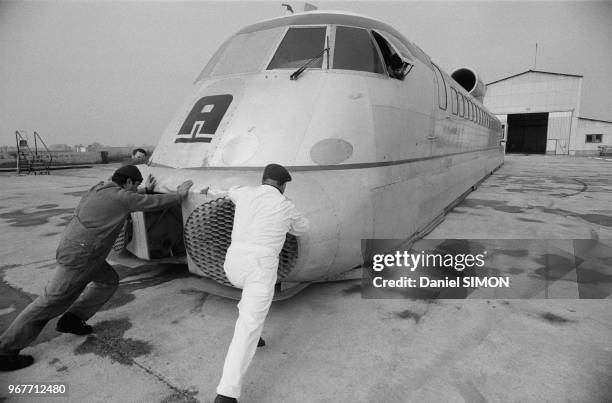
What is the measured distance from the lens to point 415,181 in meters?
5.17

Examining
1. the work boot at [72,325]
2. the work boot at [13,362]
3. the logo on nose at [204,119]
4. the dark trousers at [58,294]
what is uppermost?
the logo on nose at [204,119]

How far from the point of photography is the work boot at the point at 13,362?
112 inches

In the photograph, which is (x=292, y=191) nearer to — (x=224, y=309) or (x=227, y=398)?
(x=224, y=309)

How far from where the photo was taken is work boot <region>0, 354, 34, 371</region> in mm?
2844

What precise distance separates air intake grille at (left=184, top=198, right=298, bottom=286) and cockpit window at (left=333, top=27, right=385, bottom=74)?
2255mm

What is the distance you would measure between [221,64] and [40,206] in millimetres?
8826

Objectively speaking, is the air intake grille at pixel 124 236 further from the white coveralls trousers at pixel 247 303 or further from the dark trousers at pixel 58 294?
the white coveralls trousers at pixel 247 303

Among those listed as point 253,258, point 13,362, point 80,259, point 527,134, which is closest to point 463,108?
point 253,258

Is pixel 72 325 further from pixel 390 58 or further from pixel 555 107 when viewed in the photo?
pixel 555 107

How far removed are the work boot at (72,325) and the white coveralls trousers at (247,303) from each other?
1.75 meters

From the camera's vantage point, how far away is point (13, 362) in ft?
9.40

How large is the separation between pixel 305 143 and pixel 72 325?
112 inches
